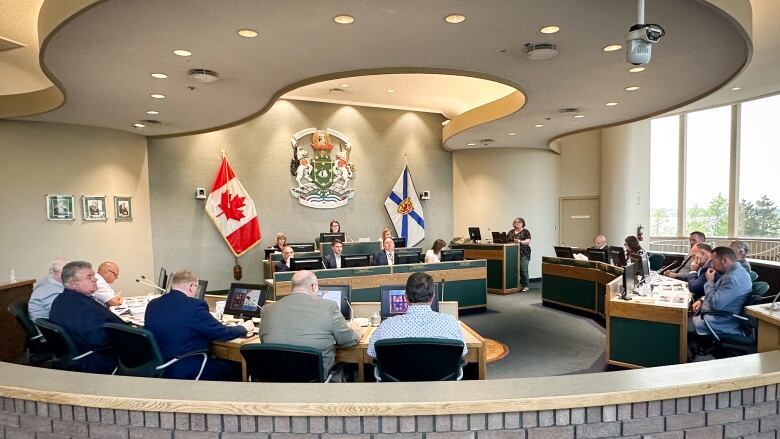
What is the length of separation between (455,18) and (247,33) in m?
1.71

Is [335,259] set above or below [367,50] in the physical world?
below

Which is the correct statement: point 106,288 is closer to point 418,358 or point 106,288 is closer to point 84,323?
point 84,323

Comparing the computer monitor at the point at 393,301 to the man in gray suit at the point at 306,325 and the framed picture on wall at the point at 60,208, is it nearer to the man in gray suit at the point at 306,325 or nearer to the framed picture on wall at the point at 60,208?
the man in gray suit at the point at 306,325

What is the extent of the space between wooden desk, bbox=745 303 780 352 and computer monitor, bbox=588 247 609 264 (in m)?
4.46

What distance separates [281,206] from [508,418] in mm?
8733

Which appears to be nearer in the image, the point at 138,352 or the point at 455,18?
the point at 138,352

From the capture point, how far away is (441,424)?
1631 mm

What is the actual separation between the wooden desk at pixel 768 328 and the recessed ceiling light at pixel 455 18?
2751 millimetres

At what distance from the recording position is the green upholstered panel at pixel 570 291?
7066mm

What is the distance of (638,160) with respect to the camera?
37.3 feet

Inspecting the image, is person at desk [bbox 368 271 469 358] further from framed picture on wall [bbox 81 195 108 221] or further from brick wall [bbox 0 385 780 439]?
framed picture on wall [bbox 81 195 108 221]

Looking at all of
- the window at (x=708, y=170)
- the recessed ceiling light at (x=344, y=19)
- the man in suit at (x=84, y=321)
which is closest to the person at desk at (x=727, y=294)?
the recessed ceiling light at (x=344, y=19)

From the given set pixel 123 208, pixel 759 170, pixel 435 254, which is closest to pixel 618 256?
pixel 435 254

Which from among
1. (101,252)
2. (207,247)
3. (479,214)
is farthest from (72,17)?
(479,214)
